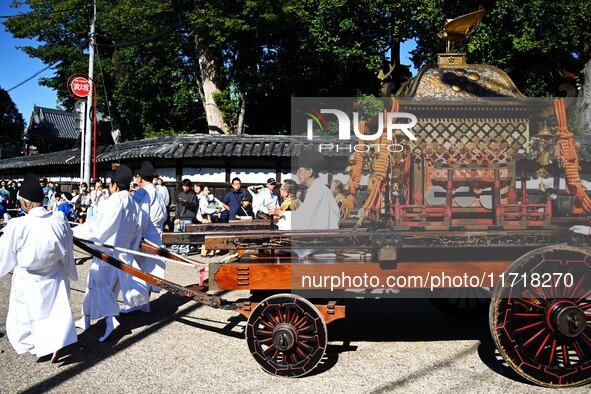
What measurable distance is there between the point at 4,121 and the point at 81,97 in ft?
115

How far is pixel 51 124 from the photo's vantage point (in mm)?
46000

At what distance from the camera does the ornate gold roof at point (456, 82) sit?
496cm

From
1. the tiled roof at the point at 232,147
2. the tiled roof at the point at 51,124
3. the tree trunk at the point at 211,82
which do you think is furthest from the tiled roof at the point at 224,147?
the tiled roof at the point at 51,124

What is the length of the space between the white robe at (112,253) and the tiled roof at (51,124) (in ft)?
142

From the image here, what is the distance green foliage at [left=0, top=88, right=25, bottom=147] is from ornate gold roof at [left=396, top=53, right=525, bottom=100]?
46.8 meters

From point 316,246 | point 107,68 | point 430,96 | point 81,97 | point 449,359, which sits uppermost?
point 107,68

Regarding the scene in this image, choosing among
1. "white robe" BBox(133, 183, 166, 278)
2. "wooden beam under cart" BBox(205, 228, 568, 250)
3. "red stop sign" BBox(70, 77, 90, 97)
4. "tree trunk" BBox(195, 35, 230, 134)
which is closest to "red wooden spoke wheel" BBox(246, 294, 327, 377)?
"wooden beam under cart" BBox(205, 228, 568, 250)

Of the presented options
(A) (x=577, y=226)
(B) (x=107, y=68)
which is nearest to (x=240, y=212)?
(A) (x=577, y=226)

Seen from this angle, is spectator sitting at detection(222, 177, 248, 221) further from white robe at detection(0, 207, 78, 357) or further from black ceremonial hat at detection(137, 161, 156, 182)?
white robe at detection(0, 207, 78, 357)

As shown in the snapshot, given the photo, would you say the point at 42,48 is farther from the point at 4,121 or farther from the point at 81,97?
the point at 4,121

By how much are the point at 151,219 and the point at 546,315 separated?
16.9ft

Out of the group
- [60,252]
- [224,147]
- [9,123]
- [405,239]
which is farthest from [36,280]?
[9,123]

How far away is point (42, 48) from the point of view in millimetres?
26125

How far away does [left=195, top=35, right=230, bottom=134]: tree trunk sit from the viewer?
63.5ft
